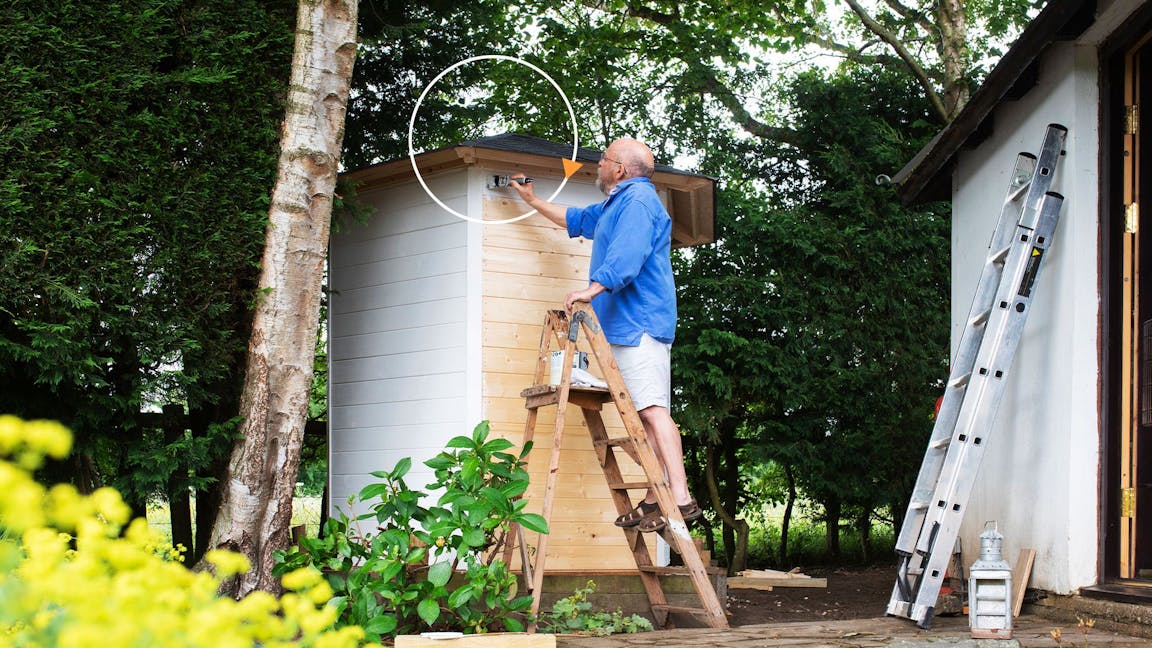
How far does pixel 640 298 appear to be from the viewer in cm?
530

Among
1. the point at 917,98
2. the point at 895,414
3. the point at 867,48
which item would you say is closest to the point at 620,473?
the point at 895,414

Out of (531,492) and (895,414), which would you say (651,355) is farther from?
(895,414)

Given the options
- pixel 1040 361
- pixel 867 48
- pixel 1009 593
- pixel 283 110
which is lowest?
pixel 1009 593

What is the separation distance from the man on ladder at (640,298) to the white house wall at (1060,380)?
159 centimetres

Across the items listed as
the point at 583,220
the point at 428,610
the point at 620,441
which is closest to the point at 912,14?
the point at 583,220

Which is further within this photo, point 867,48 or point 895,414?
point 867,48

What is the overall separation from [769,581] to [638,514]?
3705mm

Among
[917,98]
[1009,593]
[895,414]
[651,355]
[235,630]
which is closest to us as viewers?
[235,630]

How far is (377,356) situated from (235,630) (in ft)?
17.0

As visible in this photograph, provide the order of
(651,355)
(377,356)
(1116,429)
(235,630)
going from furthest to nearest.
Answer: (377,356), (651,355), (1116,429), (235,630)

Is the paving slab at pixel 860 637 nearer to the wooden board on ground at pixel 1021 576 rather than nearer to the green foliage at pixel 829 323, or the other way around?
the wooden board on ground at pixel 1021 576

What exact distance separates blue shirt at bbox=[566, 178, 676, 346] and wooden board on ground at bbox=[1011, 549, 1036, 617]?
6.32 feet

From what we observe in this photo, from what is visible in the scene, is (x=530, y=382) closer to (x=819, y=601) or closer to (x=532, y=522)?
(x=532, y=522)

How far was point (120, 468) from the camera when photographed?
509 cm
